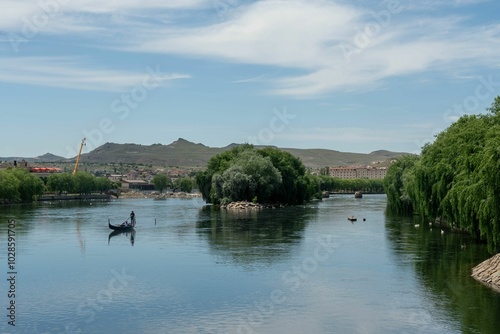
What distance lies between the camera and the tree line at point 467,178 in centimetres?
3825

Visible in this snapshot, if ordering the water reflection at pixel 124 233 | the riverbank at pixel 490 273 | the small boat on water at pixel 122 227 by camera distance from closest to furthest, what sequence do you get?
the riverbank at pixel 490 273 → the water reflection at pixel 124 233 → the small boat on water at pixel 122 227

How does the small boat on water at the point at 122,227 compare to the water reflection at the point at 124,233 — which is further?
the small boat on water at the point at 122,227

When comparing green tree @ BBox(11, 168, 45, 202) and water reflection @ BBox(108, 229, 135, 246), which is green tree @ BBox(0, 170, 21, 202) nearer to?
green tree @ BBox(11, 168, 45, 202)

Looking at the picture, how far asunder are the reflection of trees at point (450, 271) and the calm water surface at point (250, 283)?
0.07 metres

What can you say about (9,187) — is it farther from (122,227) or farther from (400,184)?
(400,184)

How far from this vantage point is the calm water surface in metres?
29.3

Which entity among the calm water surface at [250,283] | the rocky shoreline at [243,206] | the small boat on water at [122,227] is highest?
the rocky shoreline at [243,206]

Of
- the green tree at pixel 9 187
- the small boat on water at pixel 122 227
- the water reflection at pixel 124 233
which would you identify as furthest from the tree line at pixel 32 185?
the water reflection at pixel 124 233

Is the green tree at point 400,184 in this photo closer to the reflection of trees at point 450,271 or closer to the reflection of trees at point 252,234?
the reflection of trees at point 252,234

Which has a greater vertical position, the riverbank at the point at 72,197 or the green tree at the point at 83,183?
the green tree at the point at 83,183

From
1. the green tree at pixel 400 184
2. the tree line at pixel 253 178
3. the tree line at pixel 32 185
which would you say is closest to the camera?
the green tree at pixel 400 184

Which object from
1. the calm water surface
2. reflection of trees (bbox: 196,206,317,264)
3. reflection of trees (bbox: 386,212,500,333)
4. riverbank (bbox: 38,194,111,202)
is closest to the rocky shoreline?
reflection of trees (bbox: 196,206,317,264)

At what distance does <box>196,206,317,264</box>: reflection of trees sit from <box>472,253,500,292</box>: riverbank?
553 inches

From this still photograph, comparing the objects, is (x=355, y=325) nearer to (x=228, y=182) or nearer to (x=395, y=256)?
(x=395, y=256)
